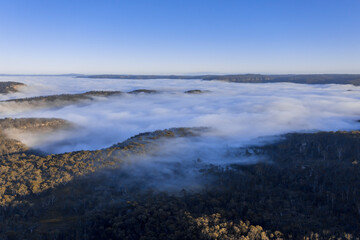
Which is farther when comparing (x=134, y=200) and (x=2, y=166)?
(x=2, y=166)

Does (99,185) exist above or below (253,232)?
below

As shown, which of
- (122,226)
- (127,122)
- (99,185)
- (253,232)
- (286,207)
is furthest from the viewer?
(127,122)

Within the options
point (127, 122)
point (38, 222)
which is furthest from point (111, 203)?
point (127, 122)

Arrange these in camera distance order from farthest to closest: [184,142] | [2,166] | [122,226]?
[184,142]
[2,166]
[122,226]

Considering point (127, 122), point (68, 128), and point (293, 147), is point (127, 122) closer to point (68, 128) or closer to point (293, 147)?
point (68, 128)

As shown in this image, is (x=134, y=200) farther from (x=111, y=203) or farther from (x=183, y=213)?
(x=183, y=213)

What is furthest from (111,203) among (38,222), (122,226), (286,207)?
(286,207)
